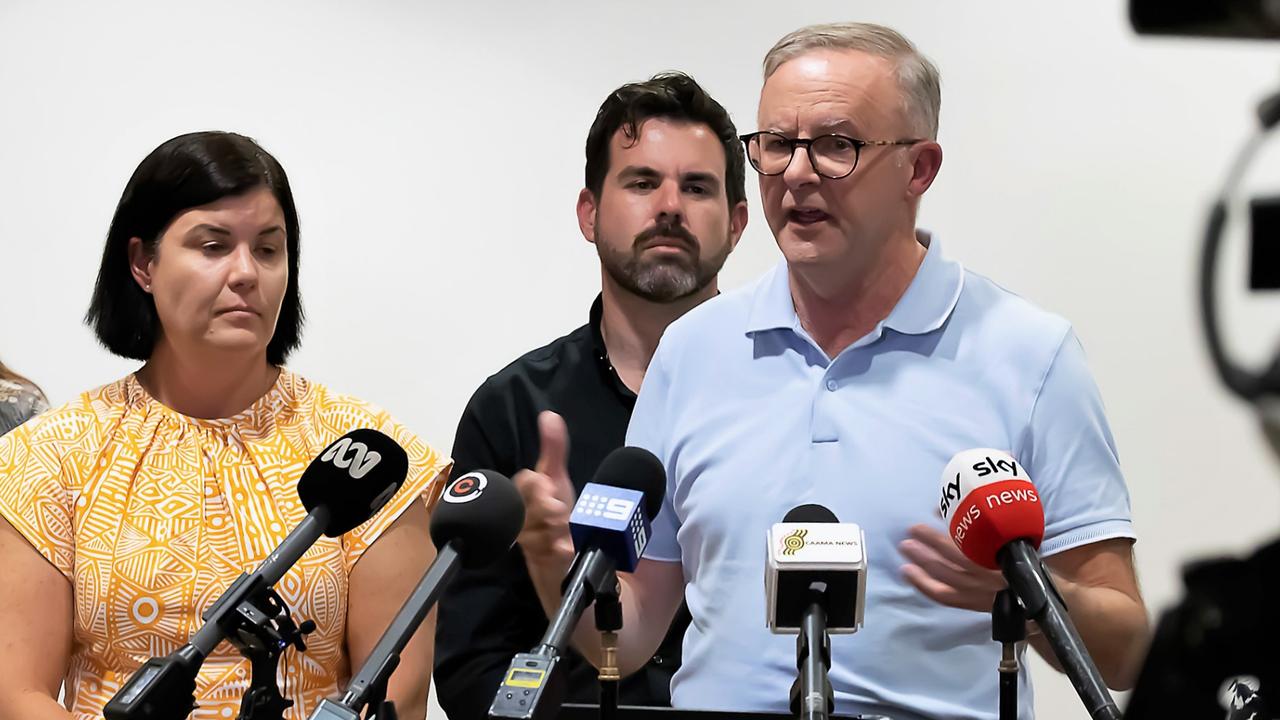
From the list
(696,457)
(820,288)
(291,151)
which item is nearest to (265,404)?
(696,457)

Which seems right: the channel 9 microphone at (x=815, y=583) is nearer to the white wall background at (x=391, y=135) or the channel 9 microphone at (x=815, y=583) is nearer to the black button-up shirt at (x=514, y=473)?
the black button-up shirt at (x=514, y=473)

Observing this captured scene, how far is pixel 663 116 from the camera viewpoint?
2.86 meters

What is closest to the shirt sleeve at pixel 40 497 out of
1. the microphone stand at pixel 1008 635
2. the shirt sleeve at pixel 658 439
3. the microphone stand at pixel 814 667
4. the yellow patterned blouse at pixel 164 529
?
the yellow patterned blouse at pixel 164 529

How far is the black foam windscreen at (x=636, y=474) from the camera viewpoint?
1.33m

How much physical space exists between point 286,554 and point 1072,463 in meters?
0.96

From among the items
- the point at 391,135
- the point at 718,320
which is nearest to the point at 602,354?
the point at 718,320

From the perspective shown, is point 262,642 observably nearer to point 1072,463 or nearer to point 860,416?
point 860,416

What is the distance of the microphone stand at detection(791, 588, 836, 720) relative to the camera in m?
1.08

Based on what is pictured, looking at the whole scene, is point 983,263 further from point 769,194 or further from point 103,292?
point 103,292

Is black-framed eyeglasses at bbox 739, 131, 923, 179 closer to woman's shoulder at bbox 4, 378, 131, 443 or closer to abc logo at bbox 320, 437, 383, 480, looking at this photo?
abc logo at bbox 320, 437, 383, 480

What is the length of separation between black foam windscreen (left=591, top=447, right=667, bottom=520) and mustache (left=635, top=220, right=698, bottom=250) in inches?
54.7

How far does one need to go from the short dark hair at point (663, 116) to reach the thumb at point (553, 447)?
1.46 metres

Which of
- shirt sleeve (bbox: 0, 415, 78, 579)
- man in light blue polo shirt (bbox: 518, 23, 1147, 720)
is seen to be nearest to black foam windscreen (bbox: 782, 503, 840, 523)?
man in light blue polo shirt (bbox: 518, 23, 1147, 720)

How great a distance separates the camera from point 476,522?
121 centimetres
